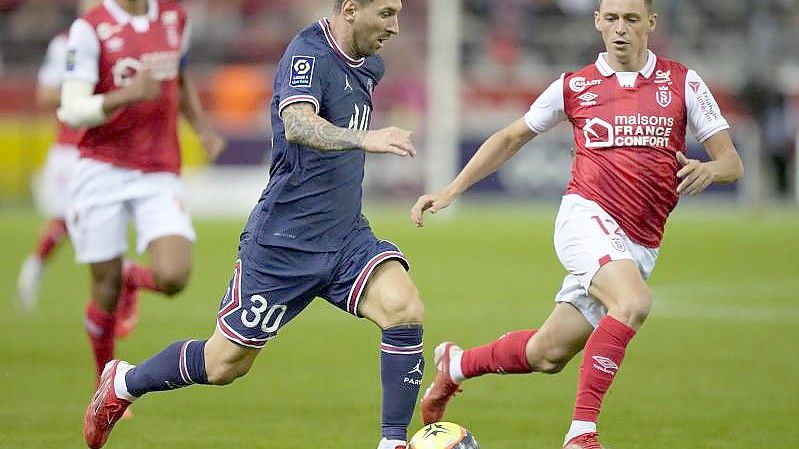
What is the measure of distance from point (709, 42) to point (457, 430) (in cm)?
2485

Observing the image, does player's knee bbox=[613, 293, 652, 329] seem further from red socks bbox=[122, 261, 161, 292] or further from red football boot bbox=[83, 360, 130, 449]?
red socks bbox=[122, 261, 161, 292]

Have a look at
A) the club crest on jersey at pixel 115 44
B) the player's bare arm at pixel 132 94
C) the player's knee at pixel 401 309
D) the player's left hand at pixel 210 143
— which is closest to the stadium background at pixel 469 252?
the player's knee at pixel 401 309

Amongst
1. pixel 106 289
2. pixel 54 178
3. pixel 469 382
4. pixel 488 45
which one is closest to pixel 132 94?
pixel 106 289

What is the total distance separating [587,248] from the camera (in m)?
7.50

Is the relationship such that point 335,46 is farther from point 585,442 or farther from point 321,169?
point 585,442

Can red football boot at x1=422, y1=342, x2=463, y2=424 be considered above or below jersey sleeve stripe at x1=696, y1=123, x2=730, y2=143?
below

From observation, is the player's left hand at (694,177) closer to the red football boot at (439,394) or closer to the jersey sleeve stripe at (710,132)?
the jersey sleeve stripe at (710,132)

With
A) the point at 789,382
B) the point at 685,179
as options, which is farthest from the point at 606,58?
the point at 789,382

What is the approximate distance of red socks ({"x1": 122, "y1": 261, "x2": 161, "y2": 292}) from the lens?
1030 cm

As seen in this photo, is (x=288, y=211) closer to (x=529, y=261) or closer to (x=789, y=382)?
(x=789, y=382)

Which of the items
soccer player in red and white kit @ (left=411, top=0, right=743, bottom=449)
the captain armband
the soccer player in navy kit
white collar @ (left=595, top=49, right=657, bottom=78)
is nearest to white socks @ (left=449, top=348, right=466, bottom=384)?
soccer player in red and white kit @ (left=411, top=0, right=743, bottom=449)

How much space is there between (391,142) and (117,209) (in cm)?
367

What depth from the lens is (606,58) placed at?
7898mm

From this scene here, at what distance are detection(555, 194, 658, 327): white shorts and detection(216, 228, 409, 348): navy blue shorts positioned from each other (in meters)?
0.98
